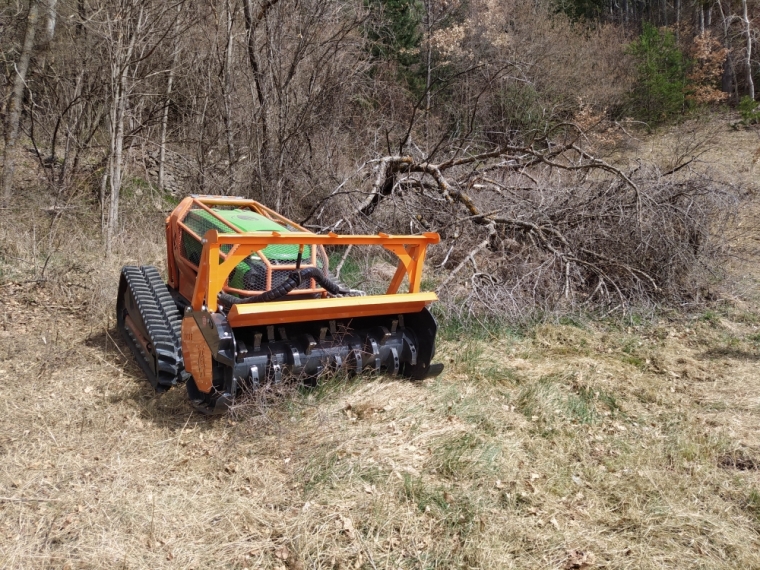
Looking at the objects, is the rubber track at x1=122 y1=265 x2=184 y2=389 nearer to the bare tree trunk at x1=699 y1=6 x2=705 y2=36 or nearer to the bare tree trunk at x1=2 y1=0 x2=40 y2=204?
the bare tree trunk at x1=2 y1=0 x2=40 y2=204

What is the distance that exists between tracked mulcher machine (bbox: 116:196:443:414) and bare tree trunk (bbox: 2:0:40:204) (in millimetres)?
4657

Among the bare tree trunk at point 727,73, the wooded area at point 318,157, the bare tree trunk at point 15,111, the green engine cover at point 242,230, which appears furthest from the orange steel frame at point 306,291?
the bare tree trunk at point 727,73

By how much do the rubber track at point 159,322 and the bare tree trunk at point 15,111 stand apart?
14.7 feet

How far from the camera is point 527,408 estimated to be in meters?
4.25

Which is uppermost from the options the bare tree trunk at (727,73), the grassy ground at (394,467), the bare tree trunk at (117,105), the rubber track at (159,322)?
the bare tree trunk at (727,73)

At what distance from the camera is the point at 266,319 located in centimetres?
366

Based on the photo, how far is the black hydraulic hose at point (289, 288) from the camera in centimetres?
394

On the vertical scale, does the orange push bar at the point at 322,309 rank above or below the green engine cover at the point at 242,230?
below

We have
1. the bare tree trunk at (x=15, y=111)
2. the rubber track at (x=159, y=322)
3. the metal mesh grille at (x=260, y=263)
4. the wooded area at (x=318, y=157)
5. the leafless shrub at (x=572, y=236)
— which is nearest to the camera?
the rubber track at (x=159, y=322)

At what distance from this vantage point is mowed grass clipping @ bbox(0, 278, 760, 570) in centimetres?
279

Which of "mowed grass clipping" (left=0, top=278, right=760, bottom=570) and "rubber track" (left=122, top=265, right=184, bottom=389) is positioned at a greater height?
"rubber track" (left=122, top=265, right=184, bottom=389)

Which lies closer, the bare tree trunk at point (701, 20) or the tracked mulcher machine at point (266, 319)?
the tracked mulcher machine at point (266, 319)

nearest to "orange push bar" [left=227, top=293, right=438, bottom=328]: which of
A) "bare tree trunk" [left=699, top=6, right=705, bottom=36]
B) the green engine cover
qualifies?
the green engine cover

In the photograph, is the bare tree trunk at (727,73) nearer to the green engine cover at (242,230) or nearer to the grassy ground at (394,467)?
the grassy ground at (394,467)
